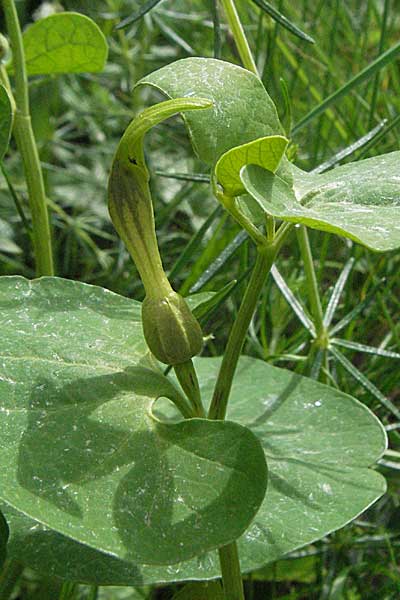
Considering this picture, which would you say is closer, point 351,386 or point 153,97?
point 351,386

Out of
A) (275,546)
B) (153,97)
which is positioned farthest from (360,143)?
(153,97)

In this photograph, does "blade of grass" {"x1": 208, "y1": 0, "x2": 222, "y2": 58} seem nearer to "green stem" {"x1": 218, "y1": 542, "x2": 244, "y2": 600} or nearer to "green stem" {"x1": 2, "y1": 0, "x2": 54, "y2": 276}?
"green stem" {"x1": 2, "y1": 0, "x2": 54, "y2": 276}

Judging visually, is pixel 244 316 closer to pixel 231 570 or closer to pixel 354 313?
pixel 231 570

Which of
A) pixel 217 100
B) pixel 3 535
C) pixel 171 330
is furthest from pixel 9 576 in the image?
pixel 217 100

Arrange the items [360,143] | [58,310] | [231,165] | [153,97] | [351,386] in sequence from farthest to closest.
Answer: [153,97], [351,386], [360,143], [58,310], [231,165]

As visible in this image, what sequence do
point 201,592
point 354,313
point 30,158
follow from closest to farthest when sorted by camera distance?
point 201,592, point 30,158, point 354,313

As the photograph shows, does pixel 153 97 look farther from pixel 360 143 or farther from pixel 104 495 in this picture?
pixel 104 495
